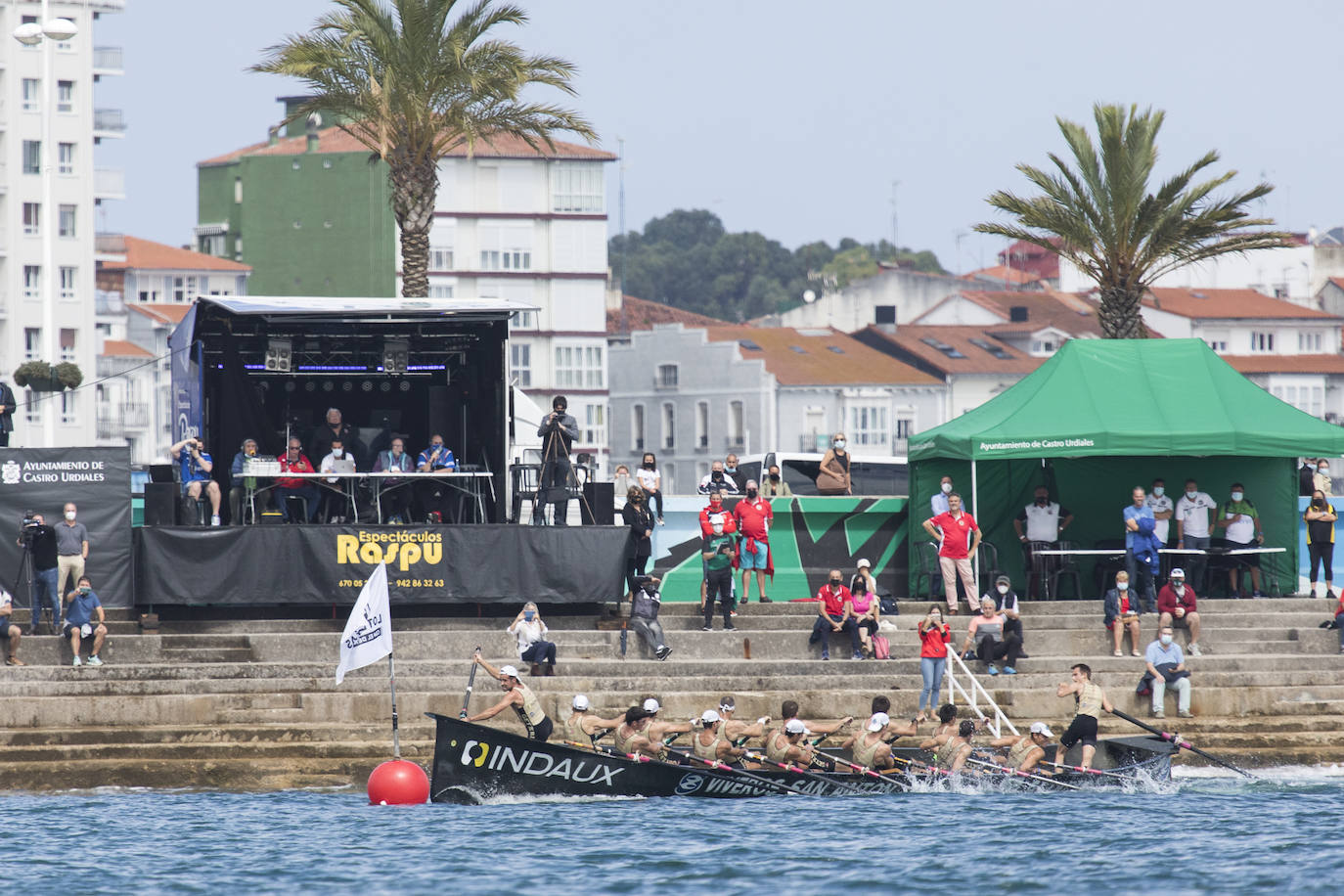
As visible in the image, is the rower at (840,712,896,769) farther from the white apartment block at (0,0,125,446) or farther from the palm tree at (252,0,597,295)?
the white apartment block at (0,0,125,446)

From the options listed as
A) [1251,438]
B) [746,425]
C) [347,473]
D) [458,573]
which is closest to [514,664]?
[458,573]

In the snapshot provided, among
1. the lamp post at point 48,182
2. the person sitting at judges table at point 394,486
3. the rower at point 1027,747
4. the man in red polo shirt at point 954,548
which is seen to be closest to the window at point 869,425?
the lamp post at point 48,182

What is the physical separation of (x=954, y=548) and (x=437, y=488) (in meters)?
7.32

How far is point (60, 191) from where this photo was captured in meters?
83.4

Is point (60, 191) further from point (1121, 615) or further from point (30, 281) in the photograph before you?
point (1121, 615)

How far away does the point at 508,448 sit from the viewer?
96.5 feet

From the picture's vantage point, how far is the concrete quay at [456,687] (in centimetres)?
2467

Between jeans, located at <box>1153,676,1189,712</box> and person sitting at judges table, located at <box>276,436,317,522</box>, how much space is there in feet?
38.2

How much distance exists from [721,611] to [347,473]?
17.9 feet

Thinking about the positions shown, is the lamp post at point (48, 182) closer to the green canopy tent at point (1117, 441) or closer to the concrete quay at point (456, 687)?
the concrete quay at point (456, 687)

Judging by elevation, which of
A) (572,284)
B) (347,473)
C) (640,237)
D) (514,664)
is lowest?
(514,664)

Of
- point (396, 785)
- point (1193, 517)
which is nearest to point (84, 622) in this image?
point (396, 785)

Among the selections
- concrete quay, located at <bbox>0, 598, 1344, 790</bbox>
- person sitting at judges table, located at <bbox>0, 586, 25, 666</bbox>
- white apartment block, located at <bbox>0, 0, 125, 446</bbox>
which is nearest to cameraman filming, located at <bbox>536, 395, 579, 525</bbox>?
concrete quay, located at <bbox>0, 598, 1344, 790</bbox>

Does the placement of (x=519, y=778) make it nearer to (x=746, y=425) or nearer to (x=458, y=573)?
(x=458, y=573)
